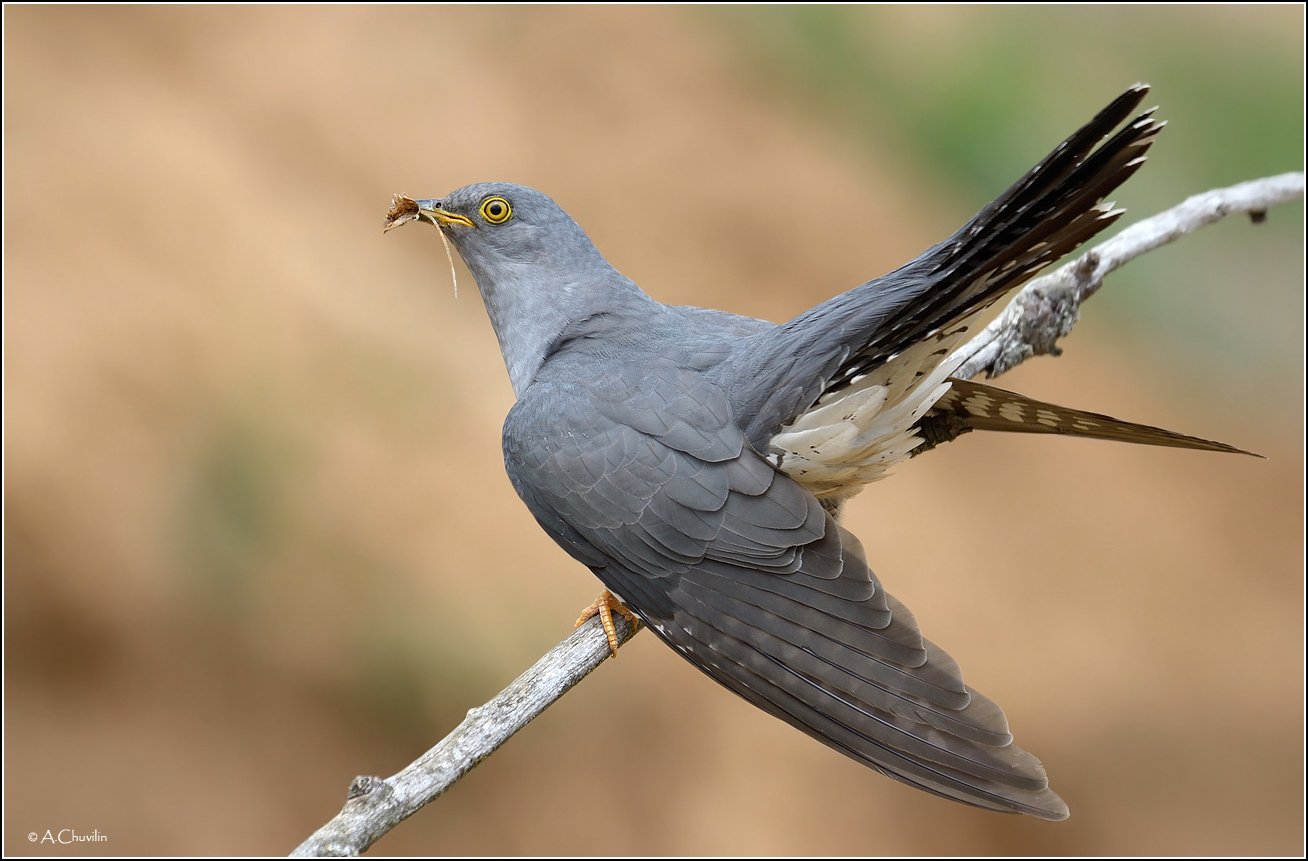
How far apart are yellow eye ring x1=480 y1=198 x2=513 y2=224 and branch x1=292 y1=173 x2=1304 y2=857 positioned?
4.84ft

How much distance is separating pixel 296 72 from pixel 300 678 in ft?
16.4

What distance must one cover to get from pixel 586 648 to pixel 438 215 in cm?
170

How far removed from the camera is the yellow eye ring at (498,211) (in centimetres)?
371

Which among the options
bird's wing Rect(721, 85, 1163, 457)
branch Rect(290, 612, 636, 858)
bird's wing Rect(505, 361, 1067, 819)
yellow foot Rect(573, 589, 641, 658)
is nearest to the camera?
branch Rect(290, 612, 636, 858)

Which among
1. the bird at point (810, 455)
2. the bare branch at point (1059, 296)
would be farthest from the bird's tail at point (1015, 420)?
the bare branch at point (1059, 296)

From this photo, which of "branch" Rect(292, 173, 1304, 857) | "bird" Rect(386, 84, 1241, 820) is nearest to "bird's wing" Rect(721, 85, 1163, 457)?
"bird" Rect(386, 84, 1241, 820)

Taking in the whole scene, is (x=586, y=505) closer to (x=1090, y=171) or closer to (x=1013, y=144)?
(x=1090, y=171)

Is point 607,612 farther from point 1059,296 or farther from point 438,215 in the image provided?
point 1059,296

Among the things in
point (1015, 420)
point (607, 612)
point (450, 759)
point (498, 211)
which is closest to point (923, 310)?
point (1015, 420)

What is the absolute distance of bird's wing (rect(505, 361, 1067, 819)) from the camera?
249cm

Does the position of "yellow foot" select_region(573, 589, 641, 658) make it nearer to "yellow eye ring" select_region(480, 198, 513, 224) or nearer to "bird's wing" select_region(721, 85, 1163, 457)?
"bird's wing" select_region(721, 85, 1163, 457)

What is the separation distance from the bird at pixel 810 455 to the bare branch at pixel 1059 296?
52cm

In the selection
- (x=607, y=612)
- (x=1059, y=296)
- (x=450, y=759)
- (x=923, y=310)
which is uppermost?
(x=1059, y=296)

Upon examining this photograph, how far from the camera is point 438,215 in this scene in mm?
3785
